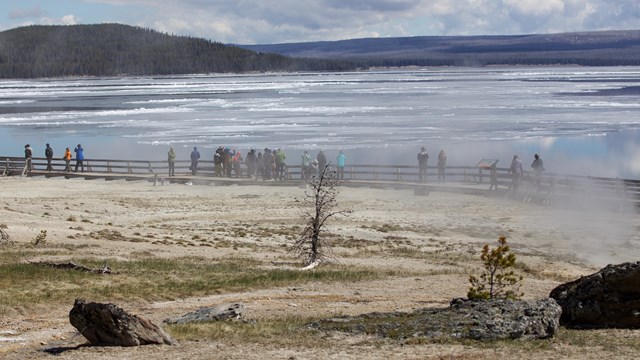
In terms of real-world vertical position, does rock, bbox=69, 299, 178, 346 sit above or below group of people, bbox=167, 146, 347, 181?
below

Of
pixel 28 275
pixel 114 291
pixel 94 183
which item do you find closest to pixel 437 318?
pixel 114 291

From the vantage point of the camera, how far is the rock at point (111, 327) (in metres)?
12.3

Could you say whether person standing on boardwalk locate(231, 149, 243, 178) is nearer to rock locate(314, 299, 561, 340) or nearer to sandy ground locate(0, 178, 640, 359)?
sandy ground locate(0, 178, 640, 359)

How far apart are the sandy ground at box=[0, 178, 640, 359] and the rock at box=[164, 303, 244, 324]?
1.79 feet

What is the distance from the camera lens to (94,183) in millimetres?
42062

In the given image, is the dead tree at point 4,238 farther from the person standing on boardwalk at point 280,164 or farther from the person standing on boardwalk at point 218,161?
the person standing on boardwalk at point 218,161

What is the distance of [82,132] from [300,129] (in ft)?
50.8

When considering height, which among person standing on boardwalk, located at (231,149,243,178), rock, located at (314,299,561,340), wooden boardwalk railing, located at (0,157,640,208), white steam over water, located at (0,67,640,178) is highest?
white steam over water, located at (0,67,640,178)

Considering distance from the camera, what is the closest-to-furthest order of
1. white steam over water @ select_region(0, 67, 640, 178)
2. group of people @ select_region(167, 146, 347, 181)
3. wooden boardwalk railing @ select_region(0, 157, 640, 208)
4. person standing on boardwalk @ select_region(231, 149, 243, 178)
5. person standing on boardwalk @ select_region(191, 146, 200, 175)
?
wooden boardwalk railing @ select_region(0, 157, 640, 208)
group of people @ select_region(167, 146, 347, 181)
person standing on boardwalk @ select_region(191, 146, 200, 175)
person standing on boardwalk @ select_region(231, 149, 243, 178)
white steam over water @ select_region(0, 67, 640, 178)

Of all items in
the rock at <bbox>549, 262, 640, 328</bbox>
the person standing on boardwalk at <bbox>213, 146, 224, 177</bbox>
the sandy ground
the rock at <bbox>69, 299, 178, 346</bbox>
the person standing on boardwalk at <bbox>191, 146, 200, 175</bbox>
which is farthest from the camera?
the person standing on boardwalk at <bbox>213, 146, 224, 177</bbox>

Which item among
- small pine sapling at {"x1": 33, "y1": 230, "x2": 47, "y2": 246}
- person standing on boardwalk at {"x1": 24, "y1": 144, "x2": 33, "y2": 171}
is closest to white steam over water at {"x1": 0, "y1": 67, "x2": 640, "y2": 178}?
person standing on boardwalk at {"x1": 24, "y1": 144, "x2": 33, "y2": 171}

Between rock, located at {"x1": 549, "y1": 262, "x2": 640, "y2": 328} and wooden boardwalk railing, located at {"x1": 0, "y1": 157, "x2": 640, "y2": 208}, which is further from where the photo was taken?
wooden boardwalk railing, located at {"x1": 0, "y1": 157, "x2": 640, "y2": 208}

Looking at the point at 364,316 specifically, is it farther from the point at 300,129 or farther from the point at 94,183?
the point at 300,129

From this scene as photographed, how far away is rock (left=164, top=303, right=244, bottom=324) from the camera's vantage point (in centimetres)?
1481
